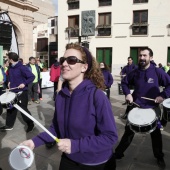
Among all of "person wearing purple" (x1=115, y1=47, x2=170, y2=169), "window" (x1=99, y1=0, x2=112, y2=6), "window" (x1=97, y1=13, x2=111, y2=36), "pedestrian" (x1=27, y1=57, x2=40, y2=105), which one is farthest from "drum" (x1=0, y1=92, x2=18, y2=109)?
"window" (x1=99, y1=0, x2=112, y2=6)

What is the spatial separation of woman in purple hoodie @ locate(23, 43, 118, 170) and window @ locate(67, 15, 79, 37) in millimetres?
22477

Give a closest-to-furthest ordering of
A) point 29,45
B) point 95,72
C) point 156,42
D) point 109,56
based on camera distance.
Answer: point 95,72 → point 29,45 → point 156,42 → point 109,56

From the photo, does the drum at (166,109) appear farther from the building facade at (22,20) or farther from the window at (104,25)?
the window at (104,25)

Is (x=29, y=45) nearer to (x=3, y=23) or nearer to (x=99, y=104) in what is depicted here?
(x=3, y=23)

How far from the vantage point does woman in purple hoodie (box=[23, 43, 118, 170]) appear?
5.49ft

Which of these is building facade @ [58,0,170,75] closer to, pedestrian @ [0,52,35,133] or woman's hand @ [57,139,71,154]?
pedestrian @ [0,52,35,133]

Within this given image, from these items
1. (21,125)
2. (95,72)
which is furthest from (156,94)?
(21,125)

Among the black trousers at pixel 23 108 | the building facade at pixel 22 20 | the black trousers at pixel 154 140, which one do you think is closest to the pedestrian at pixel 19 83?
the black trousers at pixel 23 108

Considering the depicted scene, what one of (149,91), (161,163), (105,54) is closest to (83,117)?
(149,91)

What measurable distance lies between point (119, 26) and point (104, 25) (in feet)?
4.84

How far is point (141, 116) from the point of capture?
9.82 ft

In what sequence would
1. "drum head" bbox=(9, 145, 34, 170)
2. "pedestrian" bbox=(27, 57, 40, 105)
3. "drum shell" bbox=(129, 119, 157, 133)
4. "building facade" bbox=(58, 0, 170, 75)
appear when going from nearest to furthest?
1. "drum head" bbox=(9, 145, 34, 170)
2. "drum shell" bbox=(129, 119, 157, 133)
3. "pedestrian" bbox=(27, 57, 40, 105)
4. "building facade" bbox=(58, 0, 170, 75)

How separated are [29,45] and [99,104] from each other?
17517mm

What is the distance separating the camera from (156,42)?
20.8m
